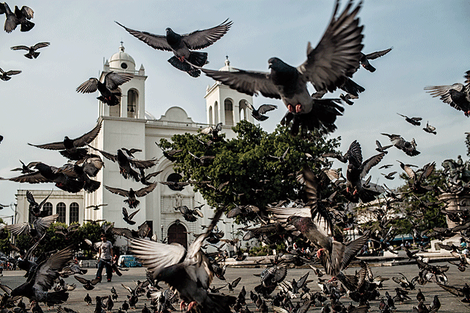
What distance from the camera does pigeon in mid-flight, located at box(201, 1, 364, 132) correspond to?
10.4ft

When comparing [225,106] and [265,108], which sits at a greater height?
[225,106]

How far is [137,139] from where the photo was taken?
40844mm

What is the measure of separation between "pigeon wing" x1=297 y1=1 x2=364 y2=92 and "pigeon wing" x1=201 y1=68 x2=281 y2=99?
332mm

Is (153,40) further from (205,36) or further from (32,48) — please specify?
(32,48)

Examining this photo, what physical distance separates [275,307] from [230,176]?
20129mm

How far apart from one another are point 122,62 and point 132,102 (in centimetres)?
397

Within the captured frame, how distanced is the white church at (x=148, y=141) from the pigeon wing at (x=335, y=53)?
34040 millimetres

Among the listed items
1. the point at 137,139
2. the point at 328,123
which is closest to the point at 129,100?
the point at 137,139

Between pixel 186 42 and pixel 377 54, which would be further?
pixel 377 54

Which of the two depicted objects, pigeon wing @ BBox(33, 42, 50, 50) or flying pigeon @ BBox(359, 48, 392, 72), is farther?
pigeon wing @ BBox(33, 42, 50, 50)

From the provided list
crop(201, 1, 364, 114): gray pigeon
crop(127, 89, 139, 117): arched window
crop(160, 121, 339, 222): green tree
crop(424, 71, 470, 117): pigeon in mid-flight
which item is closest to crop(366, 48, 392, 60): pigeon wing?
crop(424, 71, 470, 117): pigeon in mid-flight

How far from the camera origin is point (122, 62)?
140ft

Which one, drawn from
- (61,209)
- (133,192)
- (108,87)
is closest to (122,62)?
(61,209)

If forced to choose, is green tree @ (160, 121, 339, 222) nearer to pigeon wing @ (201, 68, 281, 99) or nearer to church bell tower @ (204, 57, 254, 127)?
church bell tower @ (204, 57, 254, 127)
